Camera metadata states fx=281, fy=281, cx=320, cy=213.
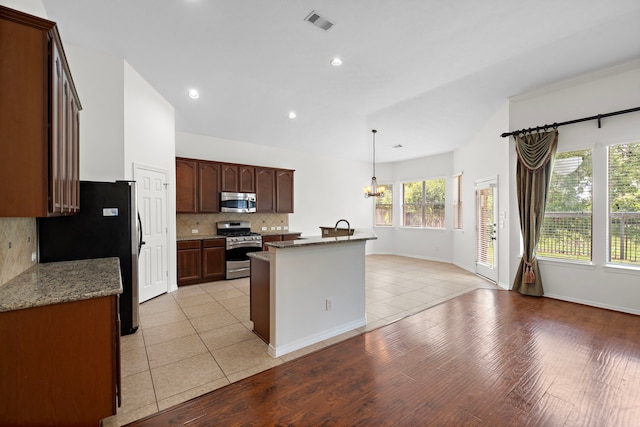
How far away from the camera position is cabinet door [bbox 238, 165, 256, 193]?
237 inches

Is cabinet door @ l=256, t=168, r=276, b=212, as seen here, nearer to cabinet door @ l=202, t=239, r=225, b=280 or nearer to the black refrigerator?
cabinet door @ l=202, t=239, r=225, b=280

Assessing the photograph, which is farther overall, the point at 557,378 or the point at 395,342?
the point at 395,342

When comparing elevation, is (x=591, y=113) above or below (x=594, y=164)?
above

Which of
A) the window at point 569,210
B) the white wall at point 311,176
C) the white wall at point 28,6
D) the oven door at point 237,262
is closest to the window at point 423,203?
the white wall at point 311,176

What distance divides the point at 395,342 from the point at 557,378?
1.33 m

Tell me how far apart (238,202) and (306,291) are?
11.7ft

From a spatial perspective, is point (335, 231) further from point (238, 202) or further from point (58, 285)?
point (58, 285)

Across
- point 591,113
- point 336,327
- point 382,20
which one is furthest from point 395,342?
point 591,113

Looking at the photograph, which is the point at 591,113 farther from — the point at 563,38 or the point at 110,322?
the point at 110,322

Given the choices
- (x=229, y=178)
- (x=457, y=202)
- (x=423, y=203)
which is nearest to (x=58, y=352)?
(x=229, y=178)

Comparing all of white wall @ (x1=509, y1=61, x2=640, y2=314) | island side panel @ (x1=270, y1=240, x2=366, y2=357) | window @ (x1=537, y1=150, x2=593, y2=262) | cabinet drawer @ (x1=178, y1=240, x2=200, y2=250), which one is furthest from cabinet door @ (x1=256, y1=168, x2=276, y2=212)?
window @ (x1=537, y1=150, x2=593, y2=262)

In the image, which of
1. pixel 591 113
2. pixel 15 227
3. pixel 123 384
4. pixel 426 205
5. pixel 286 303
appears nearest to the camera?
pixel 15 227

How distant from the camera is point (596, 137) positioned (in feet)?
12.9

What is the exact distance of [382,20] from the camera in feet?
9.30
